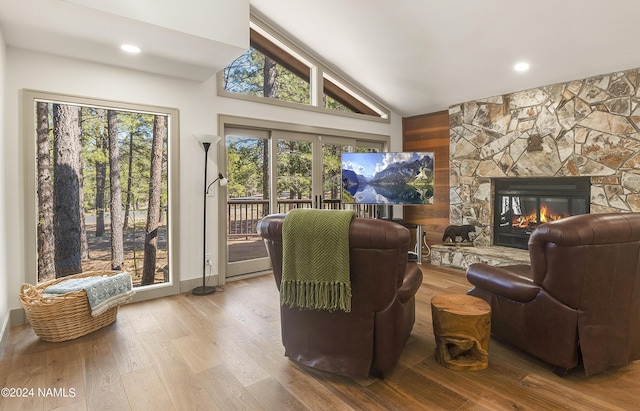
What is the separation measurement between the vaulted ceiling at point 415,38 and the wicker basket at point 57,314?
79.7 inches

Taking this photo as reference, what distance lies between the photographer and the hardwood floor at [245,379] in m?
1.88

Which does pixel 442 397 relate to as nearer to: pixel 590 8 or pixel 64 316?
pixel 64 316

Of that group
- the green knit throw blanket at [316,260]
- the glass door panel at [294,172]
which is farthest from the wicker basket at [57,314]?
the glass door panel at [294,172]

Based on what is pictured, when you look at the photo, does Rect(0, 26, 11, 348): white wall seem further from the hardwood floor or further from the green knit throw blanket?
the green knit throw blanket

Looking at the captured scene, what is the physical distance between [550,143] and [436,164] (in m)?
1.65

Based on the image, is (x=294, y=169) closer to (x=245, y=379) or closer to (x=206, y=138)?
(x=206, y=138)

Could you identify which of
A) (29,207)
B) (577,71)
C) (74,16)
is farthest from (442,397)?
(577,71)

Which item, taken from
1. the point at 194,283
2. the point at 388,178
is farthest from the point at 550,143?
the point at 194,283

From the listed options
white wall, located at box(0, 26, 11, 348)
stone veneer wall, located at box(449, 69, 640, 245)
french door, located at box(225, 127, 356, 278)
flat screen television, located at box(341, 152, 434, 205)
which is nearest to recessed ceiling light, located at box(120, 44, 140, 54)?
white wall, located at box(0, 26, 11, 348)

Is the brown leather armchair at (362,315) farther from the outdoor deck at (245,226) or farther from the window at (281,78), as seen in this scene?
the window at (281,78)

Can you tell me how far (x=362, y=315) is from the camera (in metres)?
2.01

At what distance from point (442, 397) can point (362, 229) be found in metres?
1.04

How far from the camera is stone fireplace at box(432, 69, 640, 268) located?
12.1 feet

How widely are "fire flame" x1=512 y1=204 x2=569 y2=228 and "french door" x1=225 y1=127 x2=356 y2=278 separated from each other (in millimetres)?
2710
